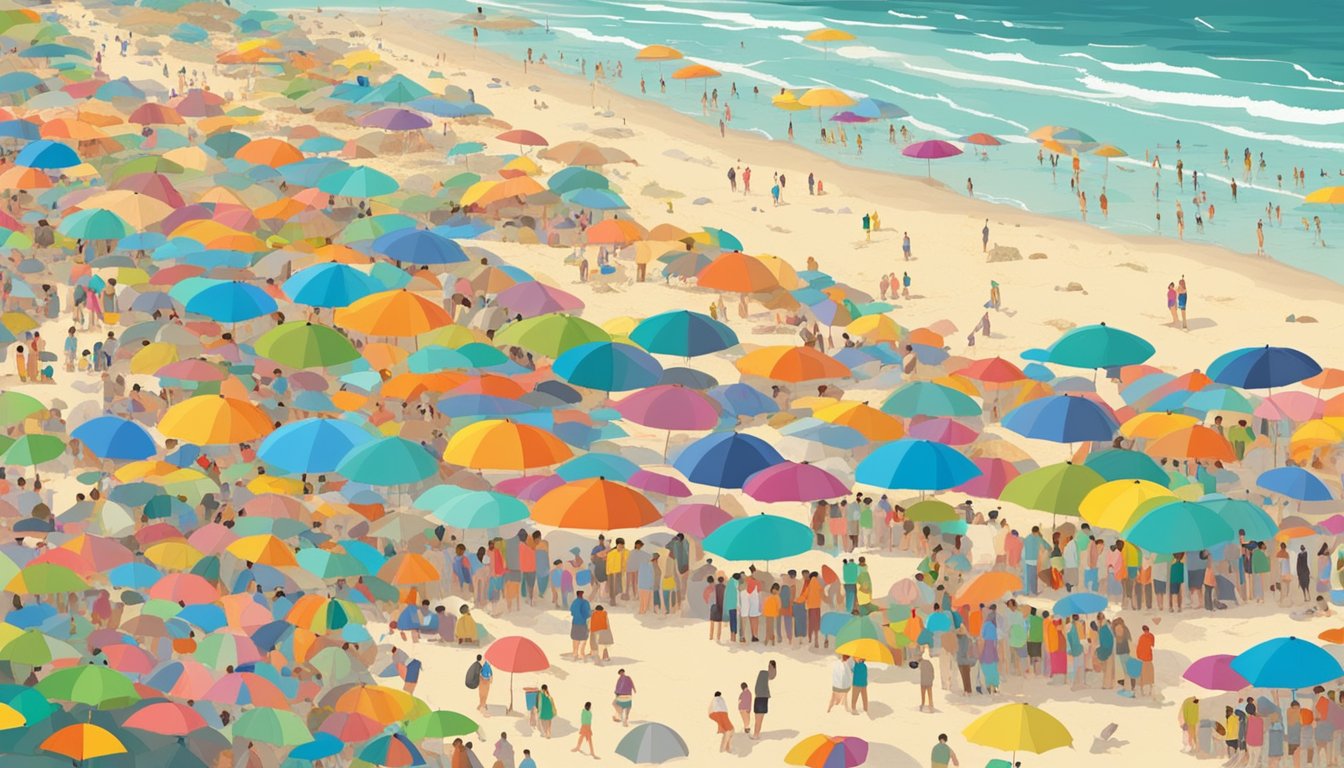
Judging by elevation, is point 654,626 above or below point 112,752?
below

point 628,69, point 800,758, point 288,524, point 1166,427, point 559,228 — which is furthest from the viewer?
point 628,69

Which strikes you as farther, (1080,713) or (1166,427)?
(1166,427)

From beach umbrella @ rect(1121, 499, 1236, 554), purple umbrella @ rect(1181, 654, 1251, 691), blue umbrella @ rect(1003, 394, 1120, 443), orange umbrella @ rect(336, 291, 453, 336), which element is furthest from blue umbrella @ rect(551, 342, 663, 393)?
purple umbrella @ rect(1181, 654, 1251, 691)

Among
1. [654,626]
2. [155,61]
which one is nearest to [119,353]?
[654,626]

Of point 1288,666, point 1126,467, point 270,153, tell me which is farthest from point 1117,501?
point 270,153

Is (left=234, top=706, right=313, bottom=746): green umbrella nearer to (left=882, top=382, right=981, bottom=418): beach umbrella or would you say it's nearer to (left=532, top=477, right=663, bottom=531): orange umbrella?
(left=532, top=477, right=663, bottom=531): orange umbrella

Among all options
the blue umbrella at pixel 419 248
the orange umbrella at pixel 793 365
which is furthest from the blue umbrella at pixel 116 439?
the blue umbrella at pixel 419 248

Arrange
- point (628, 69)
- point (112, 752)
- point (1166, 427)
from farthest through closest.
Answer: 1. point (628, 69)
2. point (1166, 427)
3. point (112, 752)

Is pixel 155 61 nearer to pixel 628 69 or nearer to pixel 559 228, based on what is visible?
pixel 628 69

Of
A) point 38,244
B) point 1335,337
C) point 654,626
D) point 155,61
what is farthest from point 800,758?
point 155,61
